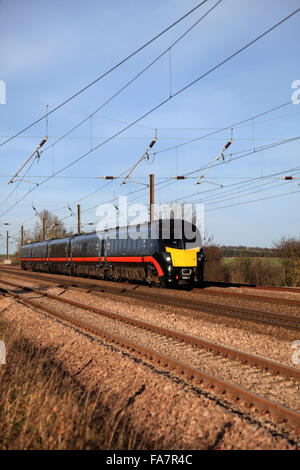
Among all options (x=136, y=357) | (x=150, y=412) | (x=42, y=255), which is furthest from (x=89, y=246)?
(x=150, y=412)

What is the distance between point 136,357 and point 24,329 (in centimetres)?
443

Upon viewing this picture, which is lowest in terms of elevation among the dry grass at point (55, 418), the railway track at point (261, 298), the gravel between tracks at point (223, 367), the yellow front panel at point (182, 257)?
the gravel between tracks at point (223, 367)

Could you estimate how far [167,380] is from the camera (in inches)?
235

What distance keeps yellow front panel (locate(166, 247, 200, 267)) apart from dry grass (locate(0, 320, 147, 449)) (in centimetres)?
1181

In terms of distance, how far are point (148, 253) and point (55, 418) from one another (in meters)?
14.5

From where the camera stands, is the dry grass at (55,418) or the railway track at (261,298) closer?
the dry grass at (55,418)

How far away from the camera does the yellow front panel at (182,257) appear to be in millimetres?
17594

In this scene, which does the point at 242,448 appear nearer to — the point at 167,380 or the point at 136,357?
the point at 167,380

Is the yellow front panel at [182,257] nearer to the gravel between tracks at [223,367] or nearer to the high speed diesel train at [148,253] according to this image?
the high speed diesel train at [148,253]

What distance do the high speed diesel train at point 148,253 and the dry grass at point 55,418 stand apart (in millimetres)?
11922

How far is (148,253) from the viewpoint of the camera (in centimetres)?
1873
